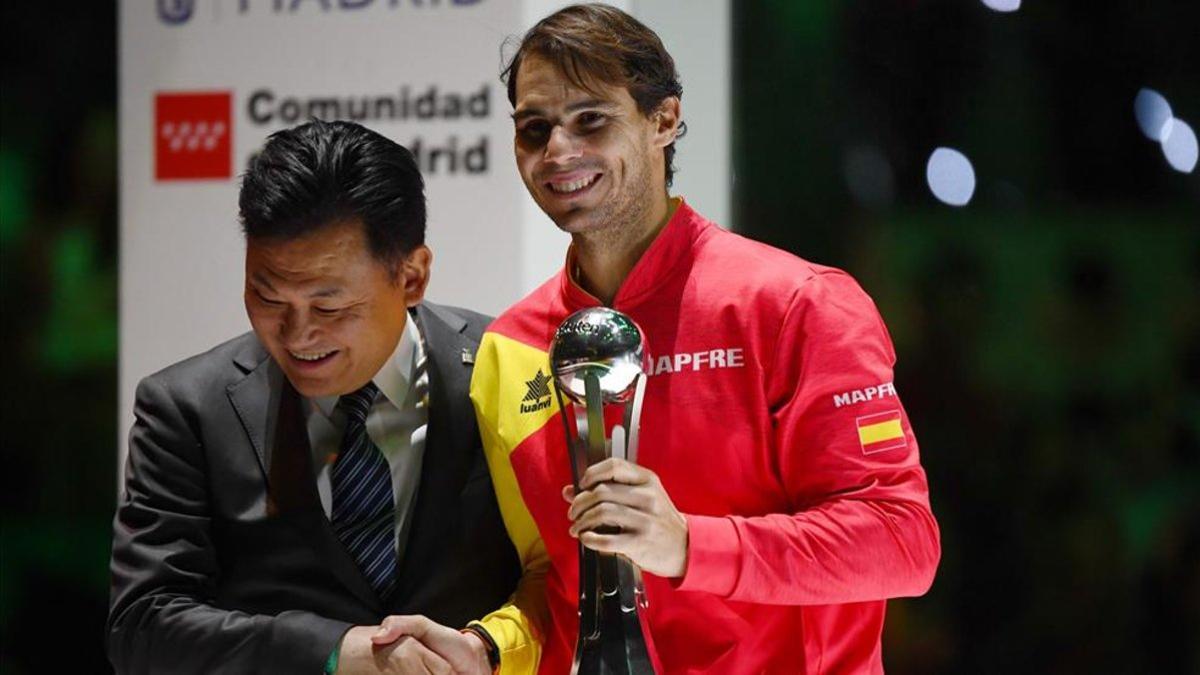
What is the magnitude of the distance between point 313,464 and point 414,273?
0.26 meters

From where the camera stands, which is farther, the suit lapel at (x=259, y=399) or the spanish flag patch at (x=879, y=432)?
the suit lapel at (x=259, y=399)

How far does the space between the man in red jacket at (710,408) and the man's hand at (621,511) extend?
2.9 inches

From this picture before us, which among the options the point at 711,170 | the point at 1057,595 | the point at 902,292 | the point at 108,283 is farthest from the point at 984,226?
the point at 108,283

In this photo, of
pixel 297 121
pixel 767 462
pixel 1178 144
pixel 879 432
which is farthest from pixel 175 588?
pixel 1178 144

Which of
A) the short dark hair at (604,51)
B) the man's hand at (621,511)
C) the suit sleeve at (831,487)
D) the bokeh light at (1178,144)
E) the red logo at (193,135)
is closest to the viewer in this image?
the man's hand at (621,511)

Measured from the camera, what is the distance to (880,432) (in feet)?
5.71

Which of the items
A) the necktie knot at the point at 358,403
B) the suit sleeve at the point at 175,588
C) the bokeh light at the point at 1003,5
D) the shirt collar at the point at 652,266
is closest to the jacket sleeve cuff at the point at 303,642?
the suit sleeve at the point at 175,588

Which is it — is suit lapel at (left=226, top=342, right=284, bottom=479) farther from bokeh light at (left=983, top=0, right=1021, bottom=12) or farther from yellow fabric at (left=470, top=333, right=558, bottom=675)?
bokeh light at (left=983, top=0, right=1021, bottom=12)

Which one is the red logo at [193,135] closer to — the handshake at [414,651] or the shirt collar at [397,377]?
the shirt collar at [397,377]

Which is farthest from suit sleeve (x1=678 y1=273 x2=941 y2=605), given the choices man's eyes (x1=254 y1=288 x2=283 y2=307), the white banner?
the white banner

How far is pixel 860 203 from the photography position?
179 inches

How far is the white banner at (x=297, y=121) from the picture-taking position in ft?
8.38

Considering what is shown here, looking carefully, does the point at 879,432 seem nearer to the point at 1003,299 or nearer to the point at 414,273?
the point at 414,273

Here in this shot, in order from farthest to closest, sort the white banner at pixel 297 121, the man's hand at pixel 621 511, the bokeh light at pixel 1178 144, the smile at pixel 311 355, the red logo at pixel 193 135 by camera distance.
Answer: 1. the bokeh light at pixel 1178 144
2. the red logo at pixel 193 135
3. the white banner at pixel 297 121
4. the smile at pixel 311 355
5. the man's hand at pixel 621 511
